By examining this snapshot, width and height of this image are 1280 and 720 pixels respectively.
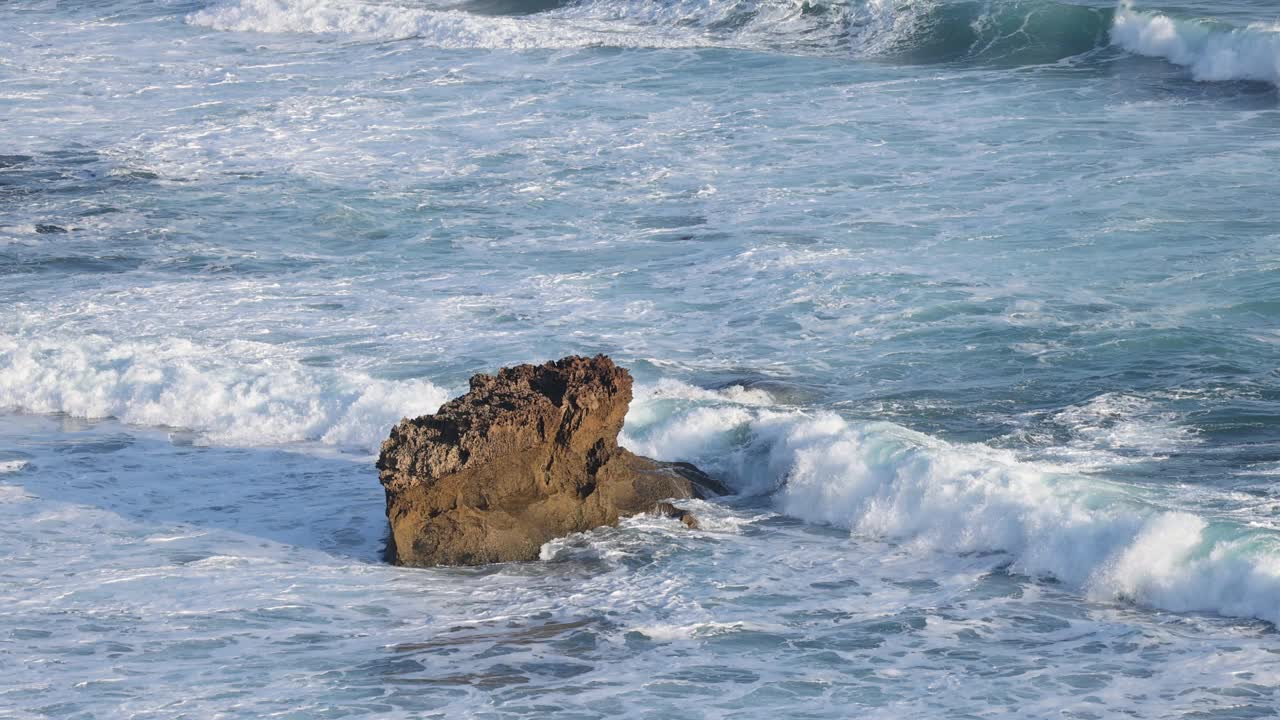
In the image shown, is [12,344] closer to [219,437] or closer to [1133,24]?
[219,437]

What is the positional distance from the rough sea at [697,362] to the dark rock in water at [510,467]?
201mm

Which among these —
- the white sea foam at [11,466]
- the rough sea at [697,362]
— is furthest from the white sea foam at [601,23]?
the white sea foam at [11,466]

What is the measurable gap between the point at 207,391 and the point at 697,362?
3779mm

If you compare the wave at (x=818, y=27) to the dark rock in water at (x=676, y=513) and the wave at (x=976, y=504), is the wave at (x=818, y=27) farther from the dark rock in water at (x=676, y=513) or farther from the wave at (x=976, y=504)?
the dark rock in water at (x=676, y=513)

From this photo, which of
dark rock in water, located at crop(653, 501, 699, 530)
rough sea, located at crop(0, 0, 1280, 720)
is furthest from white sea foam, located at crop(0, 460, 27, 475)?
dark rock in water, located at crop(653, 501, 699, 530)

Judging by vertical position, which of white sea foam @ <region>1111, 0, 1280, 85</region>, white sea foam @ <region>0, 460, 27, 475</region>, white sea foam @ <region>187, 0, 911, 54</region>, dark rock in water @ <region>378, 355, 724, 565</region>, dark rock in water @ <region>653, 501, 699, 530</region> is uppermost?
white sea foam @ <region>187, 0, 911, 54</region>

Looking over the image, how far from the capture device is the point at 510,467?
9.28 m

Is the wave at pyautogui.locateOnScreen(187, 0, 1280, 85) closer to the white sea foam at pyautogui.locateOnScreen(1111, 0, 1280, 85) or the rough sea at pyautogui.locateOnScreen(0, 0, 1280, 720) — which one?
the white sea foam at pyautogui.locateOnScreen(1111, 0, 1280, 85)

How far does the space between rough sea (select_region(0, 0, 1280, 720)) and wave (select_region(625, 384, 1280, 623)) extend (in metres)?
0.03

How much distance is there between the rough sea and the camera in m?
7.71

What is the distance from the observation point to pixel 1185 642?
7699 mm

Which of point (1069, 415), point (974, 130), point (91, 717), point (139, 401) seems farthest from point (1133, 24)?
point (91, 717)

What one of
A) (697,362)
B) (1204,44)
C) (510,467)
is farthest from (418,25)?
(510,467)

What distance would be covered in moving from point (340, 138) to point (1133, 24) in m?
12.1
